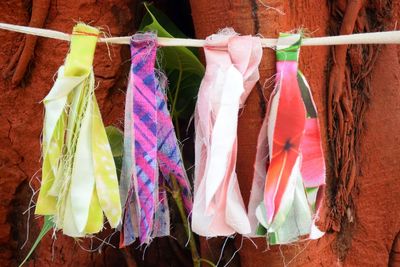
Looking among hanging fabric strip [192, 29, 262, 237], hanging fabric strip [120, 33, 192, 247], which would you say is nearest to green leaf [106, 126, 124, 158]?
hanging fabric strip [120, 33, 192, 247]

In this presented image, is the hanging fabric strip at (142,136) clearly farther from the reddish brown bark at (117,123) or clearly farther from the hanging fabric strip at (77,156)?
the reddish brown bark at (117,123)

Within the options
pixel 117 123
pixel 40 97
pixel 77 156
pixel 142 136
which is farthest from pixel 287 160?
pixel 40 97

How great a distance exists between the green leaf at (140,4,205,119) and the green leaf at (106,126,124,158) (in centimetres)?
15

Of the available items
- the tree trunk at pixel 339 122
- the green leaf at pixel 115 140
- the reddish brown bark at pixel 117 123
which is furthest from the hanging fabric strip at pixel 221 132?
the reddish brown bark at pixel 117 123

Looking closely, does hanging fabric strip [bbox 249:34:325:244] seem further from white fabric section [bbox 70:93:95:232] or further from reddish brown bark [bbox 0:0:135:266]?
reddish brown bark [bbox 0:0:135:266]

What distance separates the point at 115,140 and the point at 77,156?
0.20 meters

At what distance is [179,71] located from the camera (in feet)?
3.95

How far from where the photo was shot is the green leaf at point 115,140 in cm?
113

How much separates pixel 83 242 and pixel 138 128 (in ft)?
1.72

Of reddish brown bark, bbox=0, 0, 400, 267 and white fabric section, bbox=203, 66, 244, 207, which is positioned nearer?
white fabric section, bbox=203, 66, 244, 207

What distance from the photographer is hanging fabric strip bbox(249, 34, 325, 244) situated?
0.95m

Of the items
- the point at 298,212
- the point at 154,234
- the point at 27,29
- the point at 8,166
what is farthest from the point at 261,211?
the point at 8,166

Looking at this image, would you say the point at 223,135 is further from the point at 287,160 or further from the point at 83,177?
the point at 83,177

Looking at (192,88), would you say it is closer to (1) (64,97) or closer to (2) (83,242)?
(1) (64,97)
